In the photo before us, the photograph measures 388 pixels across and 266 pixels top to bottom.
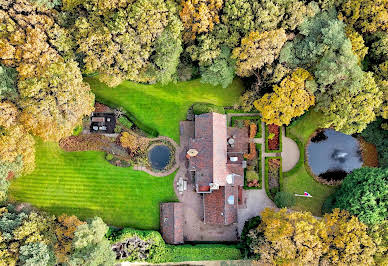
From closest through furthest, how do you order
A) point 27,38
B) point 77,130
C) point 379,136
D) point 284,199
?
point 27,38 → point 284,199 → point 77,130 → point 379,136

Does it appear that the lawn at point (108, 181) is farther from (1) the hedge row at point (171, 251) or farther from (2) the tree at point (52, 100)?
(2) the tree at point (52, 100)

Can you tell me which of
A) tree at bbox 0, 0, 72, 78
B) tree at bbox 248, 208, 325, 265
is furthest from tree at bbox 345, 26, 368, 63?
tree at bbox 0, 0, 72, 78

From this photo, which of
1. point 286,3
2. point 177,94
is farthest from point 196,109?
point 286,3

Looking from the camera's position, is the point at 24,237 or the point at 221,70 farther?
the point at 221,70

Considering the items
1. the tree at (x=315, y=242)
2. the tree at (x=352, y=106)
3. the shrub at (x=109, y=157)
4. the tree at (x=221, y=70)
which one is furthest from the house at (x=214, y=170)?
the tree at (x=352, y=106)

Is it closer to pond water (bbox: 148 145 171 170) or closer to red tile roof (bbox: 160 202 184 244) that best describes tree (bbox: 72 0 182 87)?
pond water (bbox: 148 145 171 170)

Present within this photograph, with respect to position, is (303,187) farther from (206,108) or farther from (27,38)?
(27,38)

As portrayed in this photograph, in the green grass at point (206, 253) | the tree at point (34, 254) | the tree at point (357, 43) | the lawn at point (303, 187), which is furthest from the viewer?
the lawn at point (303, 187)

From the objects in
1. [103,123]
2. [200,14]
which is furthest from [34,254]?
[200,14]
